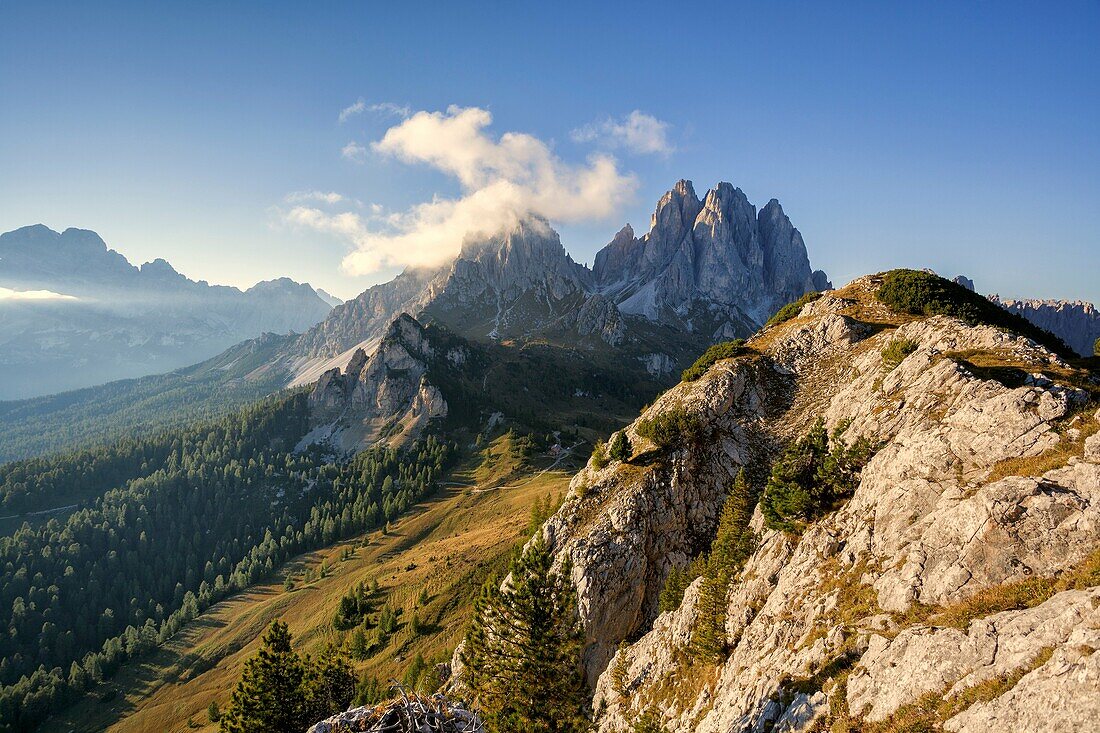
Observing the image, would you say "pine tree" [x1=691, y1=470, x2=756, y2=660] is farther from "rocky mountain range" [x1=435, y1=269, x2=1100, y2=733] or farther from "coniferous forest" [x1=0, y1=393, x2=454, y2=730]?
"coniferous forest" [x1=0, y1=393, x2=454, y2=730]

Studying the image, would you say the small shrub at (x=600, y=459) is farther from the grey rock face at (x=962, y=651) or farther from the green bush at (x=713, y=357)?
the grey rock face at (x=962, y=651)

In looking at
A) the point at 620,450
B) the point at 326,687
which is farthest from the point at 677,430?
the point at 326,687

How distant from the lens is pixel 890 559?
25672 millimetres

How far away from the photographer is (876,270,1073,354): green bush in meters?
56.9

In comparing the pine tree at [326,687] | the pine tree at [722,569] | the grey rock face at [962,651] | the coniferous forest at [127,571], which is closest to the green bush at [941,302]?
the pine tree at [722,569]

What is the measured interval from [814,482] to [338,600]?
113 meters

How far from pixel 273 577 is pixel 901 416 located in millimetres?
175859

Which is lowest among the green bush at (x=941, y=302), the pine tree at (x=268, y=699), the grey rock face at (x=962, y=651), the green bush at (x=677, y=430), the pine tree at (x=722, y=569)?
the pine tree at (x=268, y=699)

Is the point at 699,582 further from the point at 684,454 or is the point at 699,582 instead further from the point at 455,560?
the point at 455,560

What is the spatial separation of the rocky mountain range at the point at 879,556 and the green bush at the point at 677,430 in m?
0.26

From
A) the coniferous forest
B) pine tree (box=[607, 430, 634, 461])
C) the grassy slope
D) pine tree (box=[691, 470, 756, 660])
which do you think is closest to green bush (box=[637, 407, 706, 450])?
pine tree (box=[607, 430, 634, 461])

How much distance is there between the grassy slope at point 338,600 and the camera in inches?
3413

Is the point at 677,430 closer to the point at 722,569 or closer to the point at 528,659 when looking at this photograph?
the point at 722,569

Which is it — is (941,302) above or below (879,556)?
above
